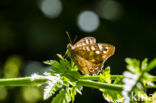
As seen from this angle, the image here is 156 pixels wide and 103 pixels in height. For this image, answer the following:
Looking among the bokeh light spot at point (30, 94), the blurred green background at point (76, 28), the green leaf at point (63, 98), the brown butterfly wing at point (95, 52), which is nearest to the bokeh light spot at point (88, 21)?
the blurred green background at point (76, 28)

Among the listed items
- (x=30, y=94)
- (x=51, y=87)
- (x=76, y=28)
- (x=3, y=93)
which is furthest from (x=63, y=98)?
(x=76, y=28)

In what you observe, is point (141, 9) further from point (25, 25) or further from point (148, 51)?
point (25, 25)

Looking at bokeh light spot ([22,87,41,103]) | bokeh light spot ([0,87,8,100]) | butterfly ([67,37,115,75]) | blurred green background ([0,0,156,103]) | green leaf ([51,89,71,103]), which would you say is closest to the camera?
green leaf ([51,89,71,103])

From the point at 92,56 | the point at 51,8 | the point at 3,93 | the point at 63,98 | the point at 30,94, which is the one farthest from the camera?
the point at 51,8

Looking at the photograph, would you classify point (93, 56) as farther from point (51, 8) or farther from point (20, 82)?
point (51, 8)

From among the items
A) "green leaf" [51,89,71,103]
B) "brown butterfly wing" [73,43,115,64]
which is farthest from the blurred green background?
"green leaf" [51,89,71,103]

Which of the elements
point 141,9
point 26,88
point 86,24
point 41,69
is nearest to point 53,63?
point 26,88

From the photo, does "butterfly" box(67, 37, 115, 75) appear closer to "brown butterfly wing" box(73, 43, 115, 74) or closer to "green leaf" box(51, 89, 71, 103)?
"brown butterfly wing" box(73, 43, 115, 74)
